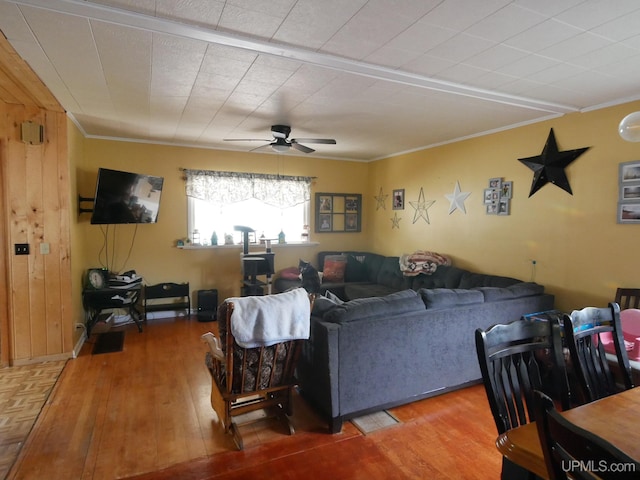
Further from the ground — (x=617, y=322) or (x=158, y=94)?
(x=158, y=94)

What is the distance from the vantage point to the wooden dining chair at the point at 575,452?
0.70m

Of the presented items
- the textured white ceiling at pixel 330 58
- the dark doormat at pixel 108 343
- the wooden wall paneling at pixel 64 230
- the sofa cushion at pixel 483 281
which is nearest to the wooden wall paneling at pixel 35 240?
the wooden wall paneling at pixel 64 230

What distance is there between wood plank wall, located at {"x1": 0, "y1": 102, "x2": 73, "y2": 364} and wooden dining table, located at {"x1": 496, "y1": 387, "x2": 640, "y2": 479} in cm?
405

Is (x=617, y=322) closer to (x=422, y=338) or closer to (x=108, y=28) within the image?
(x=422, y=338)

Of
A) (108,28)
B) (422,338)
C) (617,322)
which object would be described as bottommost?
(422,338)

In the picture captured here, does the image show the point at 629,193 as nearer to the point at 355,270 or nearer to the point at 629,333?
the point at 629,333

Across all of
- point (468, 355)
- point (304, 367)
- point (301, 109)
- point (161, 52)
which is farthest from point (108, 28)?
point (468, 355)

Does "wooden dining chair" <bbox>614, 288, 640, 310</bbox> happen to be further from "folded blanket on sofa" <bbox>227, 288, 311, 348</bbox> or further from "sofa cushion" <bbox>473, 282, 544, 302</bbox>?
"folded blanket on sofa" <bbox>227, 288, 311, 348</bbox>

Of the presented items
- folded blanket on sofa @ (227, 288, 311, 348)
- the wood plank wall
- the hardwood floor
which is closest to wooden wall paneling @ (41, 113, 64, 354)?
the wood plank wall

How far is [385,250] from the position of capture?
6.34m

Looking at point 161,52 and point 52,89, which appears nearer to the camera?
point 161,52

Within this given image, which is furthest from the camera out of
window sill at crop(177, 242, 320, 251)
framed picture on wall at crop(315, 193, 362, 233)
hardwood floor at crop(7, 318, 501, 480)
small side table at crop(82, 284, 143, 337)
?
framed picture on wall at crop(315, 193, 362, 233)

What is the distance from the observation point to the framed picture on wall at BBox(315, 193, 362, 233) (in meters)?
6.39

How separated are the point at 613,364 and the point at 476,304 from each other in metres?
1.05
